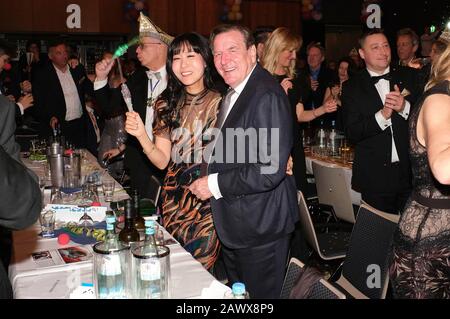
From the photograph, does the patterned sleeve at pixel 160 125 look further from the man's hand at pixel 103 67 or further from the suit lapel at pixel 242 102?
the man's hand at pixel 103 67

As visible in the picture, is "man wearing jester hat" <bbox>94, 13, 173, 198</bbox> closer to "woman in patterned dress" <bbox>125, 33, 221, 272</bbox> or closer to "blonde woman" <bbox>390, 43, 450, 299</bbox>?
"woman in patterned dress" <bbox>125, 33, 221, 272</bbox>

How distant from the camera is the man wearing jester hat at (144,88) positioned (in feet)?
11.6

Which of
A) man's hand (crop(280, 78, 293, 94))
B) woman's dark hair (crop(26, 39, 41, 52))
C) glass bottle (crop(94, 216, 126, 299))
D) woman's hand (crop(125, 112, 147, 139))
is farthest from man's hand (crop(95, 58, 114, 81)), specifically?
woman's dark hair (crop(26, 39, 41, 52))

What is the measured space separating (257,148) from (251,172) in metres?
0.11

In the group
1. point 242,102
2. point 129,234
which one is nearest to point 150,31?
point 242,102

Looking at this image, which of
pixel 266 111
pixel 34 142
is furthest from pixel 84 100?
pixel 266 111

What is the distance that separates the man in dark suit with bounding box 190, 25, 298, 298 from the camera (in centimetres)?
217

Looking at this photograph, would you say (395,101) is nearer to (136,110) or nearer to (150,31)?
(150,31)

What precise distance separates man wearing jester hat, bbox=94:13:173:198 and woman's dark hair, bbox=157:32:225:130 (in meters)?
0.54

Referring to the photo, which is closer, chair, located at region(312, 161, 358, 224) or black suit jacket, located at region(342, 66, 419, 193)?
black suit jacket, located at region(342, 66, 419, 193)

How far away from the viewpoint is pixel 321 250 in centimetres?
330

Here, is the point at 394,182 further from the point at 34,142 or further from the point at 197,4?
the point at 197,4

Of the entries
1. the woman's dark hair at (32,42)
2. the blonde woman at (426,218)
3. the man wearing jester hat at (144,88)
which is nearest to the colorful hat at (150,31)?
the man wearing jester hat at (144,88)
